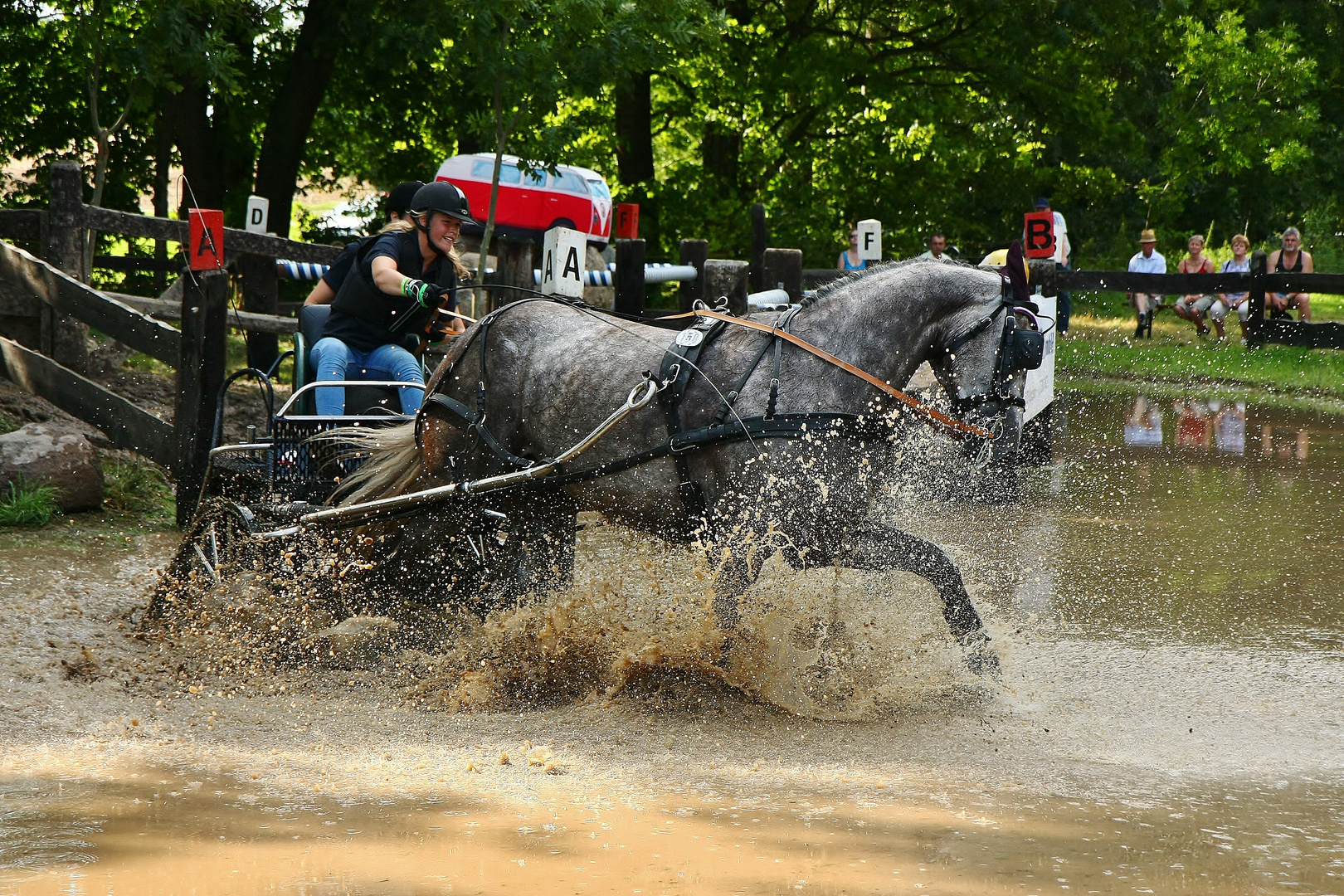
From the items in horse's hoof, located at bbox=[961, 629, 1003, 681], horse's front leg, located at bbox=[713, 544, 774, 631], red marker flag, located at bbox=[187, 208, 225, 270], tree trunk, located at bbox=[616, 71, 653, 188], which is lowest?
horse's hoof, located at bbox=[961, 629, 1003, 681]

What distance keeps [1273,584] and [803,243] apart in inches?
577

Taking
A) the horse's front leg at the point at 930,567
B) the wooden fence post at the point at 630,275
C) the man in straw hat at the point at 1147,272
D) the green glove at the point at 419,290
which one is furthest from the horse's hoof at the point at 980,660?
the man in straw hat at the point at 1147,272

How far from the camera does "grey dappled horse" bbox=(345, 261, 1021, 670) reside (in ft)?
14.7

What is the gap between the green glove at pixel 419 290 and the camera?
541 cm

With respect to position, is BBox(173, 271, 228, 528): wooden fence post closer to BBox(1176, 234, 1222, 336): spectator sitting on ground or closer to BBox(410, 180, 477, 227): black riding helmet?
BBox(410, 180, 477, 227): black riding helmet

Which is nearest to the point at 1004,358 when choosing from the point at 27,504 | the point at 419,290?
the point at 419,290

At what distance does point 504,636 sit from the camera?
4.95 m

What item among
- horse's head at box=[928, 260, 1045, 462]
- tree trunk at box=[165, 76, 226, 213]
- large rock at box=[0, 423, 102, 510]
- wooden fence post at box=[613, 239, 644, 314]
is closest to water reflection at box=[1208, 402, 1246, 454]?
wooden fence post at box=[613, 239, 644, 314]

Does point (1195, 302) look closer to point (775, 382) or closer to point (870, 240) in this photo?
point (870, 240)

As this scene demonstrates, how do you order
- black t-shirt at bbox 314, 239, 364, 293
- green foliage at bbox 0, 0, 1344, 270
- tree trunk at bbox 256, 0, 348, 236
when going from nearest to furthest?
black t-shirt at bbox 314, 239, 364, 293
green foliage at bbox 0, 0, 1344, 270
tree trunk at bbox 256, 0, 348, 236

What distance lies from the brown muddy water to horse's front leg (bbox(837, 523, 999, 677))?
10 centimetres

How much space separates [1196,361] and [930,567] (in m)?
12.3

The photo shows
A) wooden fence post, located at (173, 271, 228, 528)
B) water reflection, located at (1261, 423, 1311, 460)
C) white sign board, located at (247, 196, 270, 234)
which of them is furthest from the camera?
white sign board, located at (247, 196, 270, 234)

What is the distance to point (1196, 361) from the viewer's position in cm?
1561
